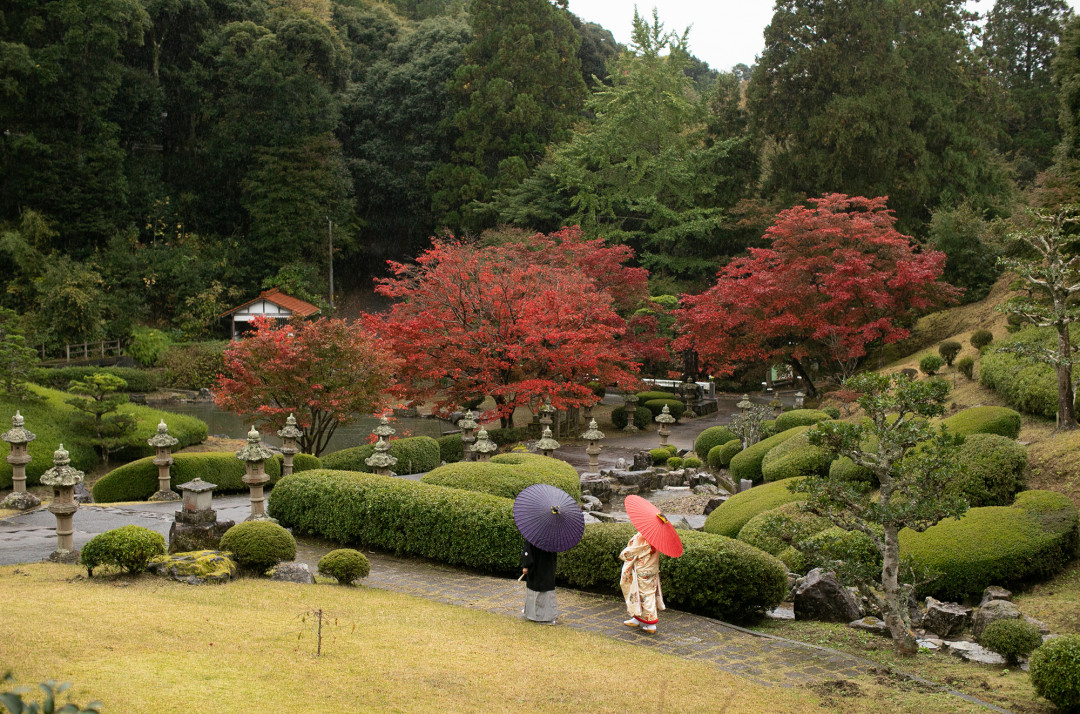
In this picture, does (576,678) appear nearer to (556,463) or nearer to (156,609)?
(156,609)

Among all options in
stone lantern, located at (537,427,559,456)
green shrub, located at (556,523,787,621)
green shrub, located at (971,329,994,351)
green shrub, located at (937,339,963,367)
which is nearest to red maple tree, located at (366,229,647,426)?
stone lantern, located at (537,427,559,456)

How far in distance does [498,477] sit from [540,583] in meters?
4.71

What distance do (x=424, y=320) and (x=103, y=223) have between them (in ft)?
81.9

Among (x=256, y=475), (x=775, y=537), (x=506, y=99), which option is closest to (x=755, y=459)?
(x=775, y=537)

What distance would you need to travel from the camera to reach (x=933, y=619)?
9336 mm

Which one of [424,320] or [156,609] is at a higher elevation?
[424,320]

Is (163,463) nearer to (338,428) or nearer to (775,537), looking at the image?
(338,428)

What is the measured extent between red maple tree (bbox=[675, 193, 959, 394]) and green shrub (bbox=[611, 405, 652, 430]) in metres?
2.76

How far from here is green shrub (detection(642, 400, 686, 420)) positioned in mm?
27641

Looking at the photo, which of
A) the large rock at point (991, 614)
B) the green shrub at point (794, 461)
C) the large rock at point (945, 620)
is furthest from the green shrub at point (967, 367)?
the large rock at point (991, 614)

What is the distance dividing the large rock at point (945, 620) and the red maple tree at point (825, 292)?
46.5ft

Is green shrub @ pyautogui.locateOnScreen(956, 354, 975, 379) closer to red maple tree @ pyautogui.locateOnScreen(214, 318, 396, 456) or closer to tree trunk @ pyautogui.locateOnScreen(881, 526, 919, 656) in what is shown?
tree trunk @ pyautogui.locateOnScreen(881, 526, 919, 656)

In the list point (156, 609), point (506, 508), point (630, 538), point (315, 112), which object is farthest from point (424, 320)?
point (315, 112)

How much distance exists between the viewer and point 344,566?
10.5 meters
